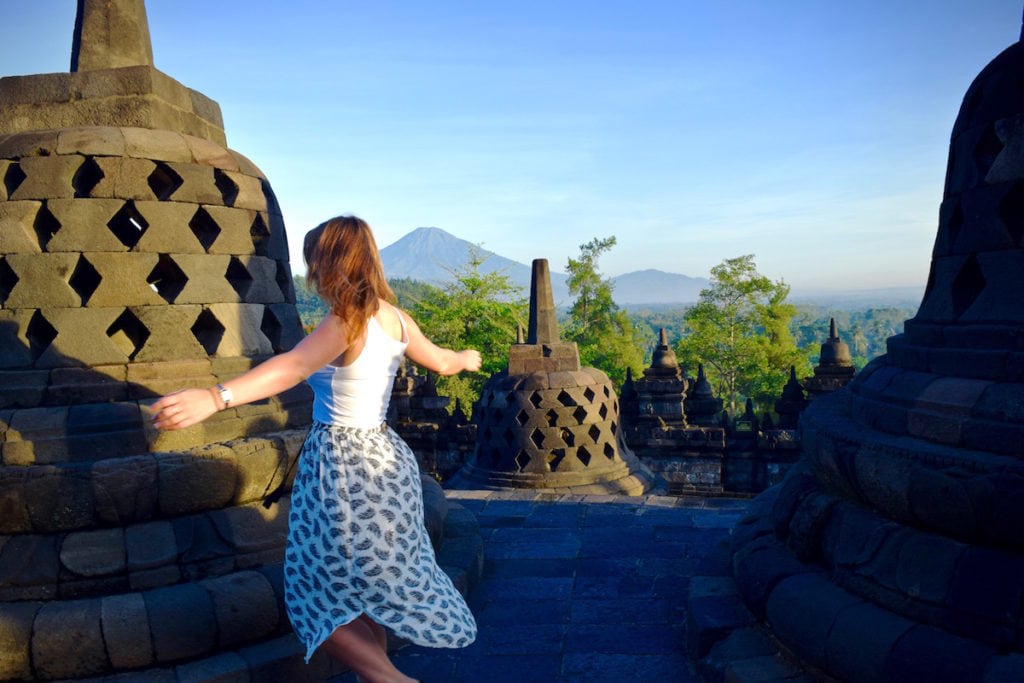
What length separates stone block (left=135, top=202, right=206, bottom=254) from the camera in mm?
3596

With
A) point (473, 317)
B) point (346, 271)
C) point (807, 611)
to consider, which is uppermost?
point (473, 317)

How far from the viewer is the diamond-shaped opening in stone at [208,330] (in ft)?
12.3

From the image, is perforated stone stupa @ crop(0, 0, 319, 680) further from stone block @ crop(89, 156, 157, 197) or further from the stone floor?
the stone floor

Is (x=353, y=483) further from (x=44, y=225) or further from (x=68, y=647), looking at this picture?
A: (x=44, y=225)

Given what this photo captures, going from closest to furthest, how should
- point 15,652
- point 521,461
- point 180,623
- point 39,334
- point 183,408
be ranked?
point 183,408 < point 15,652 < point 180,623 < point 39,334 < point 521,461

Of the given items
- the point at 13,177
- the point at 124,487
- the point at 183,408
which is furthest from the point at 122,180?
the point at 183,408

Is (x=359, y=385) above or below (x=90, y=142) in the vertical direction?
below

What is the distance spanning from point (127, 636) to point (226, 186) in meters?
2.28

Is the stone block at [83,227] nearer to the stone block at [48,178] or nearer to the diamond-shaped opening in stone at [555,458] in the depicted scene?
the stone block at [48,178]

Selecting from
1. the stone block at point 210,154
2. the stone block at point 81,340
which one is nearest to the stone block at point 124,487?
the stone block at point 81,340

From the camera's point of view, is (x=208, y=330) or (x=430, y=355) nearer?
(x=430, y=355)

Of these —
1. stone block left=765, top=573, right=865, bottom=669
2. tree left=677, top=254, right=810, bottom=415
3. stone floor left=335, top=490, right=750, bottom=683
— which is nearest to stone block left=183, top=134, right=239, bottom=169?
stone floor left=335, top=490, right=750, bottom=683

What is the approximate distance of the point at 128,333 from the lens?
3.66 metres

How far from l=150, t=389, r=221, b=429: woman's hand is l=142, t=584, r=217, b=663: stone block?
129 cm
